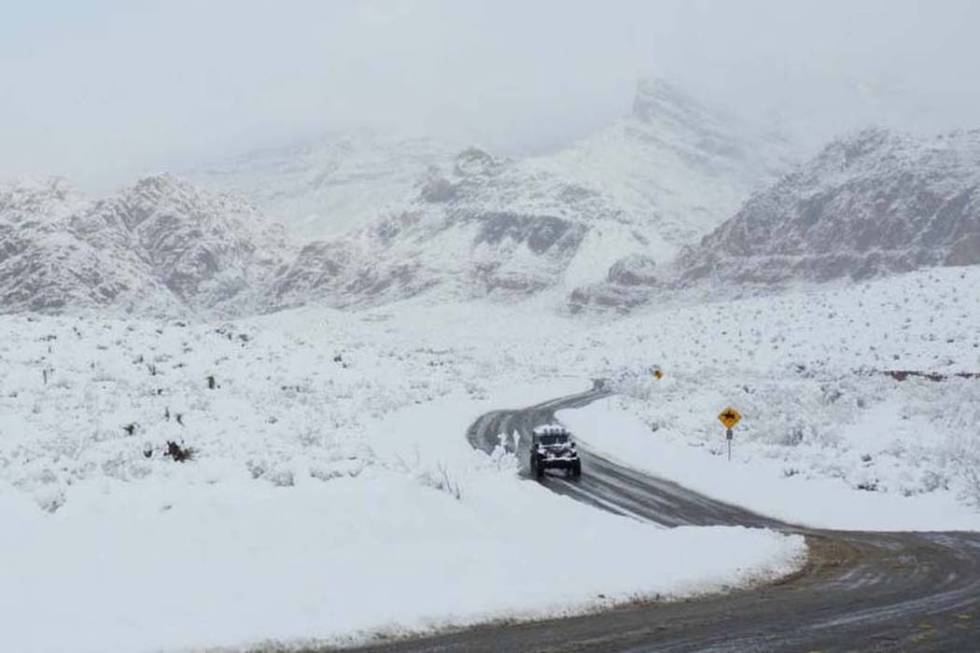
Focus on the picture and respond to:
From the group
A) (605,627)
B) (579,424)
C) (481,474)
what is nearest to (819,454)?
(481,474)

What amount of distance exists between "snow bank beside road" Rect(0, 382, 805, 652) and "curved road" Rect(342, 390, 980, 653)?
20.5 inches

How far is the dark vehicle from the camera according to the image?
25156 mm

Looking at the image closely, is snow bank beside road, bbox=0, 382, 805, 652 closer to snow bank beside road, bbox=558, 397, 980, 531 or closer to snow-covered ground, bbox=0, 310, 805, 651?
snow-covered ground, bbox=0, 310, 805, 651

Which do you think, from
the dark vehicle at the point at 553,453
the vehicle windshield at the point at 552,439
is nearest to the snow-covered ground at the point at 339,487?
the dark vehicle at the point at 553,453

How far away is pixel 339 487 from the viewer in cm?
1347

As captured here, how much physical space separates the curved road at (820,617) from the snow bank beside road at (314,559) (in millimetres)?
520

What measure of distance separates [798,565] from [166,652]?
31.0ft

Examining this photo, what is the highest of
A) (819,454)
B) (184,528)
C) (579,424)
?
(184,528)

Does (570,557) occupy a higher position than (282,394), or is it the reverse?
(570,557)

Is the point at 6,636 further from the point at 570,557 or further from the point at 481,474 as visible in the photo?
the point at 481,474

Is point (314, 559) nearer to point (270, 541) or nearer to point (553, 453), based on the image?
point (270, 541)

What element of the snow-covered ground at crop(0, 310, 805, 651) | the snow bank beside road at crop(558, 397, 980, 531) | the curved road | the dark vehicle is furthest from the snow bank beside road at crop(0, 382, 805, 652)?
the dark vehicle

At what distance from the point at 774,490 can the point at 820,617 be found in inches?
567

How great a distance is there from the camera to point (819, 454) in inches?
1007
